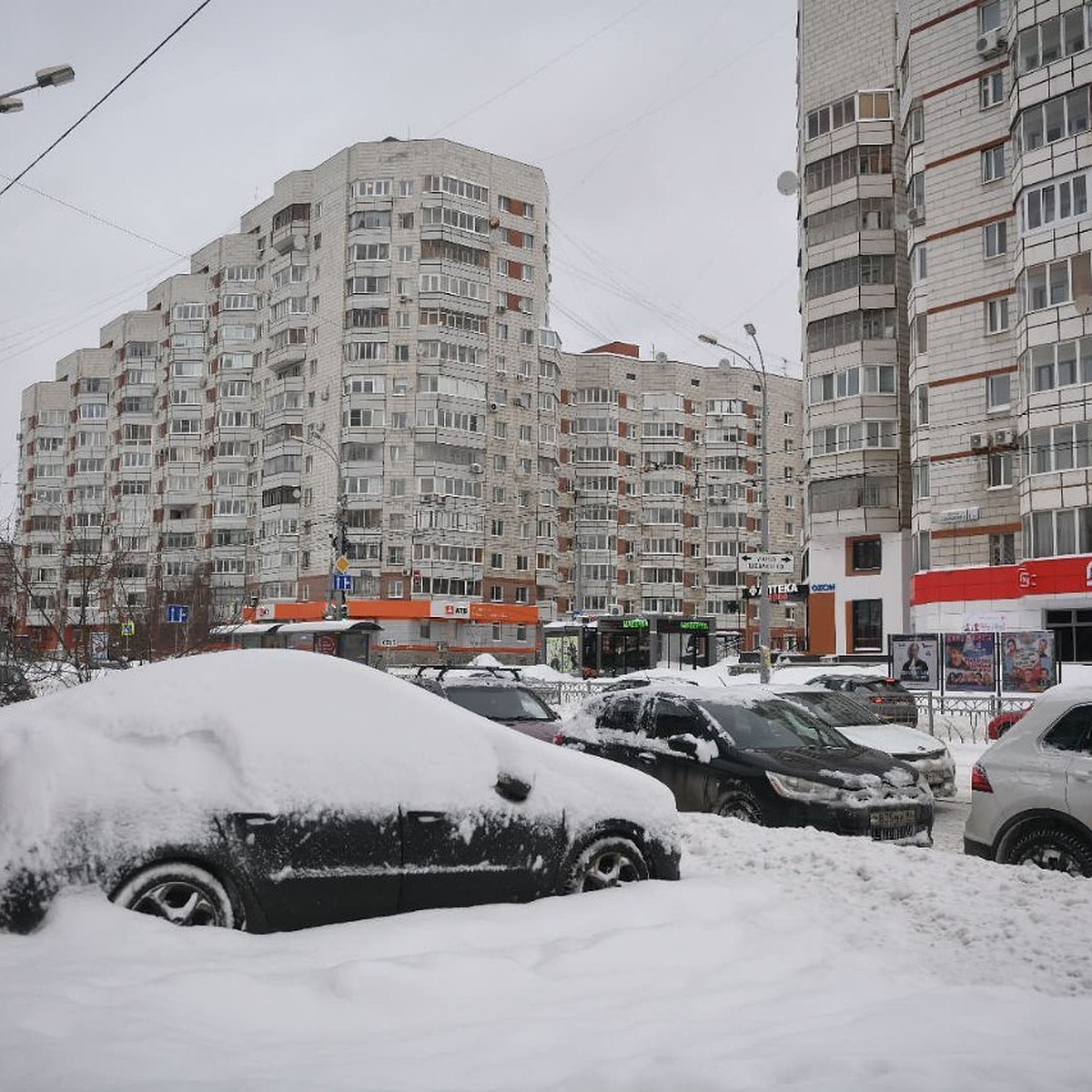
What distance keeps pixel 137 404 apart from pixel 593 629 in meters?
60.8

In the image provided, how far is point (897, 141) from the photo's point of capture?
48.4 meters

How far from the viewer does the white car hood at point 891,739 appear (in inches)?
512

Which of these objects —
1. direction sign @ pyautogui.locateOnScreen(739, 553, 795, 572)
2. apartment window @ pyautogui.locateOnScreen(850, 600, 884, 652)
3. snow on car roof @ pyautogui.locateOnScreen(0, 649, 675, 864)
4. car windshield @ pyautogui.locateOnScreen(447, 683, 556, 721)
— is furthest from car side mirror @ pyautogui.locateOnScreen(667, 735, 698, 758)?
apartment window @ pyautogui.locateOnScreen(850, 600, 884, 652)

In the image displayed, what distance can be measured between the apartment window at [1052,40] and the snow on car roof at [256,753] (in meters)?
40.1

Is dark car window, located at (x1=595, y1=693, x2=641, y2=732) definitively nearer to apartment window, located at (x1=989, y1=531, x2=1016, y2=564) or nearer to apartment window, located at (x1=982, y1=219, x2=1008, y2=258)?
apartment window, located at (x1=989, y1=531, x2=1016, y2=564)

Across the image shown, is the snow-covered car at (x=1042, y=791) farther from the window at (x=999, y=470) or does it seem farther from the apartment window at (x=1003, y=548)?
the window at (x=999, y=470)

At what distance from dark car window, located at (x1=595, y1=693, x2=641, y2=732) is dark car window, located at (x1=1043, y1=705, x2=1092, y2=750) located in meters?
4.37

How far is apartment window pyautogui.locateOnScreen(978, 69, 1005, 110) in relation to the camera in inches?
1635

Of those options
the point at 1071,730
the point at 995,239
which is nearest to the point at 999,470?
the point at 995,239

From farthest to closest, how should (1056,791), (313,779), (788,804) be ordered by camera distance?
1. (788,804)
2. (1056,791)
3. (313,779)

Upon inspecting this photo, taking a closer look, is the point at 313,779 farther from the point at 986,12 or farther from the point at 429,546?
the point at 429,546

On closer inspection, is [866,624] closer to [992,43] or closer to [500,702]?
[992,43]

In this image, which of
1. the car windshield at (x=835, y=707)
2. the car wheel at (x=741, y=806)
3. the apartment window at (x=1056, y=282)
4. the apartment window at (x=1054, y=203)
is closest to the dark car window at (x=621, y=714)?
the car wheel at (x=741, y=806)

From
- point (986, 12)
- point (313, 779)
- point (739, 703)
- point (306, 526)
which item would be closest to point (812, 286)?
point (986, 12)
